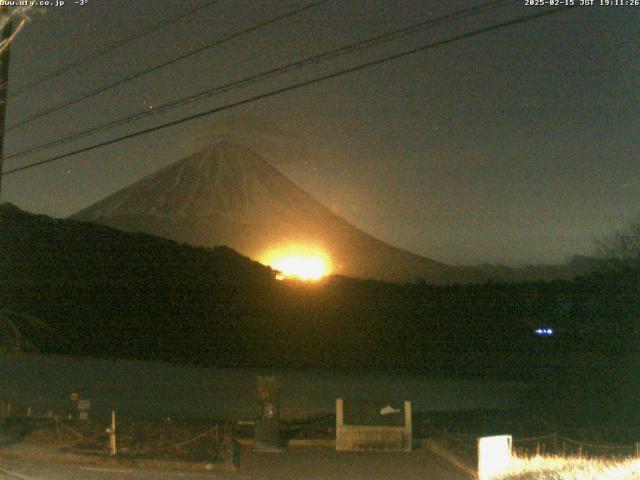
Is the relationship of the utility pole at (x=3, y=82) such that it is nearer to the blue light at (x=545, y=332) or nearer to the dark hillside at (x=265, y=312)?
the dark hillside at (x=265, y=312)

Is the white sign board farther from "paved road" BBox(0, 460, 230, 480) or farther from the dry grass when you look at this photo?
"paved road" BBox(0, 460, 230, 480)

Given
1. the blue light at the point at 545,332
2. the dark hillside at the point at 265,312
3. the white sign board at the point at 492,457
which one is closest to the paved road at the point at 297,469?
the white sign board at the point at 492,457

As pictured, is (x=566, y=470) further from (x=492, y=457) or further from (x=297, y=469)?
(x=297, y=469)

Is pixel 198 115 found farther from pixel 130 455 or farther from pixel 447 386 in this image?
pixel 447 386

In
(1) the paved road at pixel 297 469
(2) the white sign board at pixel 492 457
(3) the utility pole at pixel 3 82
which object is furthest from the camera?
(3) the utility pole at pixel 3 82

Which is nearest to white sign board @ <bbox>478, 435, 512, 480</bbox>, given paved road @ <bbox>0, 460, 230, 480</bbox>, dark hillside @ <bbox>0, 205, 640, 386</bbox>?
paved road @ <bbox>0, 460, 230, 480</bbox>

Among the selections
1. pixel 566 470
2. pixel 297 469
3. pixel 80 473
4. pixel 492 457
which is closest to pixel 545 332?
pixel 297 469

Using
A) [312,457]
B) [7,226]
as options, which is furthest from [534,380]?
[7,226]
